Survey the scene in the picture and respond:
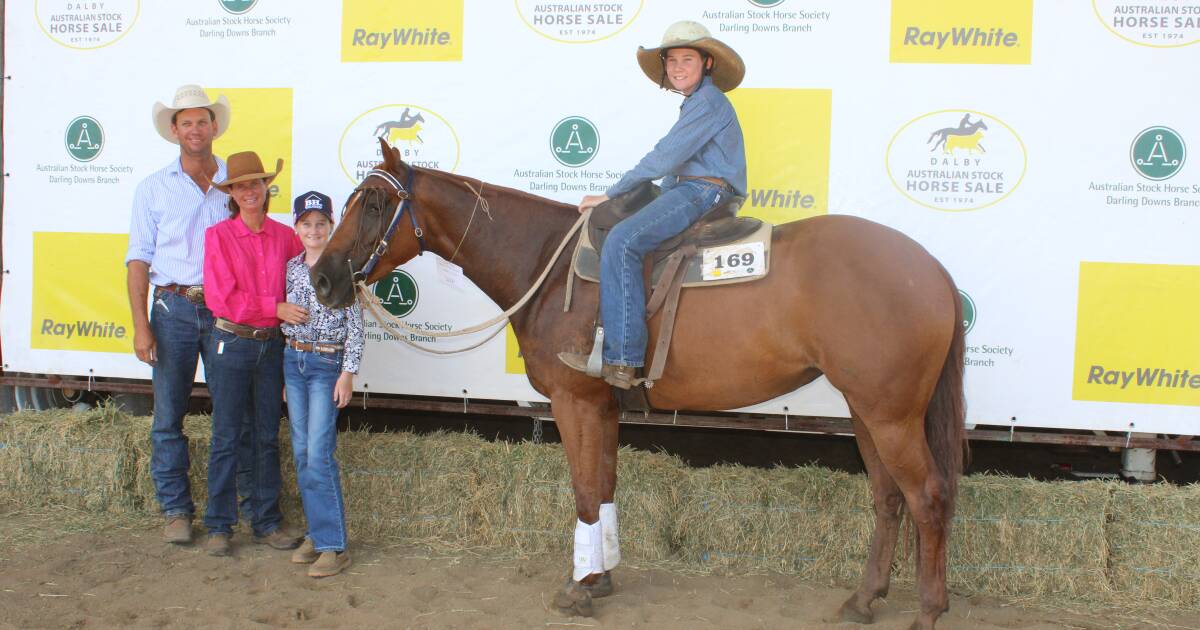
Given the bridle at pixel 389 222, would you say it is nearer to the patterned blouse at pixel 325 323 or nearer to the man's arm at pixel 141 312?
the patterned blouse at pixel 325 323

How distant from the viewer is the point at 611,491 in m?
4.14

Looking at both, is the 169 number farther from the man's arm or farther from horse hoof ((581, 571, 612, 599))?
the man's arm

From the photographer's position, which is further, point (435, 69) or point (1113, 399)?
point (435, 69)

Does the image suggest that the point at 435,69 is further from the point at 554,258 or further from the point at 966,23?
the point at 966,23

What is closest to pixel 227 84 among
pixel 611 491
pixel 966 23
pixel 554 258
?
pixel 554 258

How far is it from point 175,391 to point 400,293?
4.59 feet

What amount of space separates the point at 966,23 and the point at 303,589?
4646 mm

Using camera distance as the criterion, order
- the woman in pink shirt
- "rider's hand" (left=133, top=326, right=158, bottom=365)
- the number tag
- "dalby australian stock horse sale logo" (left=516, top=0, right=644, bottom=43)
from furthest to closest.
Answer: "dalby australian stock horse sale logo" (left=516, top=0, right=644, bottom=43) → "rider's hand" (left=133, top=326, right=158, bottom=365) → the woman in pink shirt → the number tag

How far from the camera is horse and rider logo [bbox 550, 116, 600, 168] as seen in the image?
5012mm

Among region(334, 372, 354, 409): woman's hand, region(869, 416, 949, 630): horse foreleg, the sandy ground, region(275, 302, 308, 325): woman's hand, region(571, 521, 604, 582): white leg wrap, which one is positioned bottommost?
the sandy ground

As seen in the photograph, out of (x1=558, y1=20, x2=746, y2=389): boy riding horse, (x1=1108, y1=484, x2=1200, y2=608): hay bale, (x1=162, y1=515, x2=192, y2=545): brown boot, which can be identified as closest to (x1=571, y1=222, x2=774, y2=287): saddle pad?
(x1=558, y1=20, x2=746, y2=389): boy riding horse

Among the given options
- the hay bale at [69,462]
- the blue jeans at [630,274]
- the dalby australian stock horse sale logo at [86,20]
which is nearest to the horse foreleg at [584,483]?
the blue jeans at [630,274]

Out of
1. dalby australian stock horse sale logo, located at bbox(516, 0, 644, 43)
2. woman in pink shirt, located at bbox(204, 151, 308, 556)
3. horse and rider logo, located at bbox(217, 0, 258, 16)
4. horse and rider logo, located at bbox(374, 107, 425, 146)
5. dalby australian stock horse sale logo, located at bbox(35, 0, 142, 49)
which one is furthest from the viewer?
dalby australian stock horse sale logo, located at bbox(35, 0, 142, 49)

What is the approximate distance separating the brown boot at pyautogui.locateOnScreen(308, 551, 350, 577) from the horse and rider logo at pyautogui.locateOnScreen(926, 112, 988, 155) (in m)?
3.95
